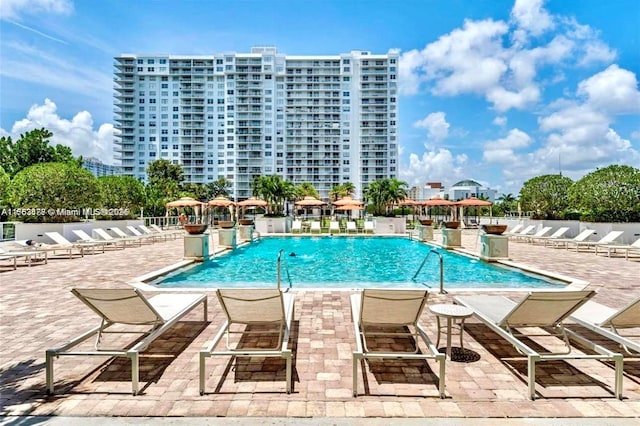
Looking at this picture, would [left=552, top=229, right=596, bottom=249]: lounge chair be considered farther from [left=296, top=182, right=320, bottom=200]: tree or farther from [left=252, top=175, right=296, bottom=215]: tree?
[left=296, top=182, right=320, bottom=200]: tree

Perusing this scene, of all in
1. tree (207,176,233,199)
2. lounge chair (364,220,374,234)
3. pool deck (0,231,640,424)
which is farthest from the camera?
tree (207,176,233,199)

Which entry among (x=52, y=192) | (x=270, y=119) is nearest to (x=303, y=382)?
(x=52, y=192)

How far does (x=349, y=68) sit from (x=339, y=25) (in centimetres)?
6885

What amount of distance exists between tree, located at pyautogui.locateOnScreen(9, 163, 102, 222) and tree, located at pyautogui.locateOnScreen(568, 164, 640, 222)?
2366 centimetres

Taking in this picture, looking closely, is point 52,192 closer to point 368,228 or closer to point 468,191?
point 368,228

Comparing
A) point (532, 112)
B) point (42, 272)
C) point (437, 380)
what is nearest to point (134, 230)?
point (42, 272)

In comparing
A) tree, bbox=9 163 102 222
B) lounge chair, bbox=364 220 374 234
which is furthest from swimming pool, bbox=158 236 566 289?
tree, bbox=9 163 102 222

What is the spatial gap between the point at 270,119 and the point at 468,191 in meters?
53.6

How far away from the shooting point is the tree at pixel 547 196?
21047mm

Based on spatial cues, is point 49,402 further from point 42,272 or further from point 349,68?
point 349,68

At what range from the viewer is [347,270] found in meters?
10.8

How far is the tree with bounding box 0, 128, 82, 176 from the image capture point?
120ft

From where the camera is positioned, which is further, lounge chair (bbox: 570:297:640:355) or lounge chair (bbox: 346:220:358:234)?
lounge chair (bbox: 346:220:358:234)

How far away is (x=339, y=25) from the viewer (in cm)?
1020
